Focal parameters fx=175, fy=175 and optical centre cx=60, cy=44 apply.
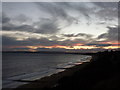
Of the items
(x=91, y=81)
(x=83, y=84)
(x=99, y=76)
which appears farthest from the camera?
(x=99, y=76)

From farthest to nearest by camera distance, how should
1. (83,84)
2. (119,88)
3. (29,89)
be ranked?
(29,89), (83,84), (119,88)

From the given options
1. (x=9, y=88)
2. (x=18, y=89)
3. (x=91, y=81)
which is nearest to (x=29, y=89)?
(x=18, y=89)

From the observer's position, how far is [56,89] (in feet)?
55.6

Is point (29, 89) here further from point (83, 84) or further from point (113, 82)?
point (113, 82)

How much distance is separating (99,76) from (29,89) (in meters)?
9.10

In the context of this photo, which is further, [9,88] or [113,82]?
[9,88]

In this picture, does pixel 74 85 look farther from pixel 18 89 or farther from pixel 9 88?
pixel 9 88

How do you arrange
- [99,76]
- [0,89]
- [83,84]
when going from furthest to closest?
1. [0,89]
2. [99,76]
3. [83,84]

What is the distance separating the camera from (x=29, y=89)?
74.6 feet

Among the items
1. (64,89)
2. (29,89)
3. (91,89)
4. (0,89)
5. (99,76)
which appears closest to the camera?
(91,89)

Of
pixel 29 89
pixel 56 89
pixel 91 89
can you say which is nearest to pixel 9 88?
pixel 29 89

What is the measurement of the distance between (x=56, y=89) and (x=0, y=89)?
11415mm

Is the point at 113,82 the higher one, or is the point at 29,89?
the point at 113,82

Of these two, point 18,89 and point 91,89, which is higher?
point 91,89
